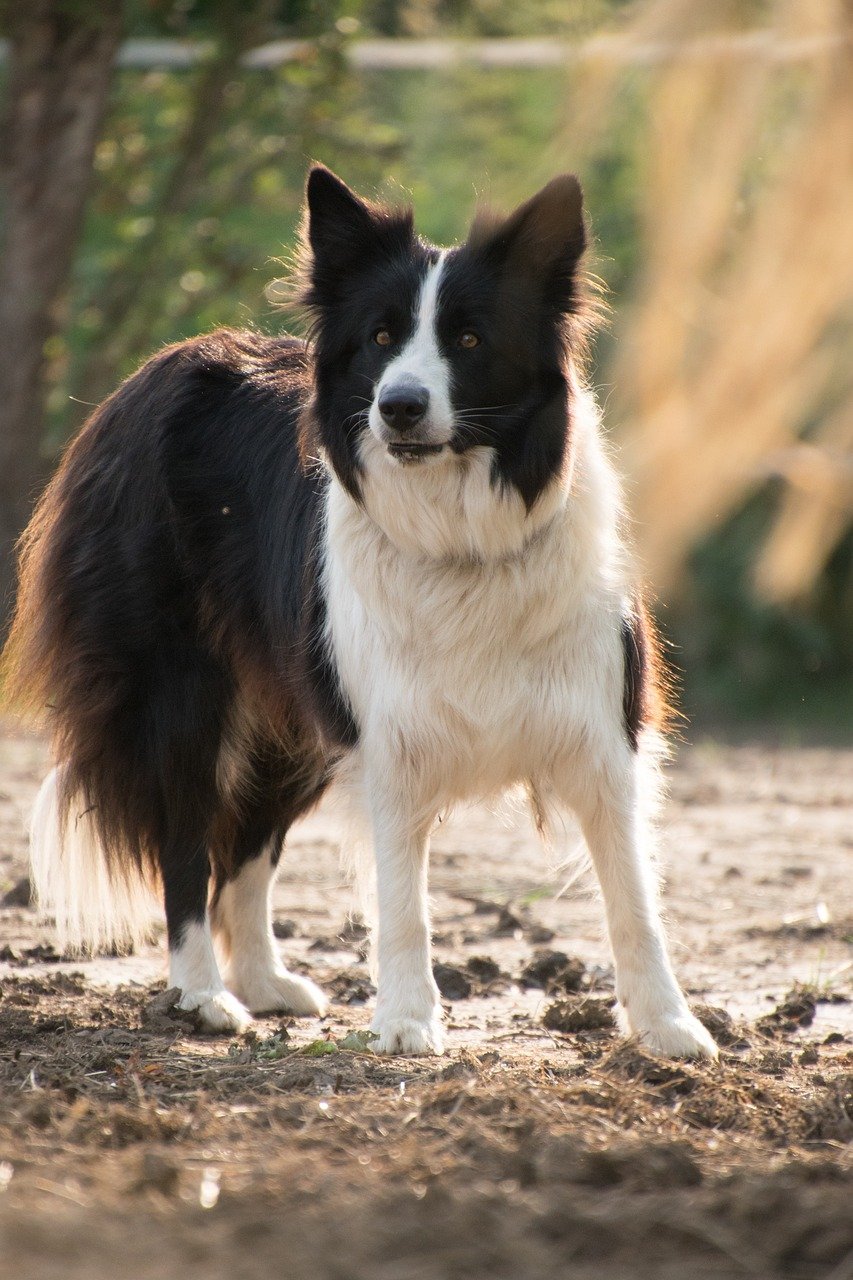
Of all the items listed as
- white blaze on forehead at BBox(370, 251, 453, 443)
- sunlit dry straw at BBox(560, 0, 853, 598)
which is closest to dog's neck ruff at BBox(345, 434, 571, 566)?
white blaze on forehead at BBox(370, 251, 453, 443)

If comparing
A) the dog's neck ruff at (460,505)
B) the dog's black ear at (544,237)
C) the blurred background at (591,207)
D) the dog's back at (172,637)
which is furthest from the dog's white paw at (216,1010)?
the dog's black ear at (544,237)

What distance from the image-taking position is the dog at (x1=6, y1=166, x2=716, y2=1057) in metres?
3.87

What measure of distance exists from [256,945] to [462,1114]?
175 centimetres

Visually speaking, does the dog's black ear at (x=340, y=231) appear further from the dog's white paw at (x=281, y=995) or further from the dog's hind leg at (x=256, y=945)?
the dog's white paw at (x=281, y=995)

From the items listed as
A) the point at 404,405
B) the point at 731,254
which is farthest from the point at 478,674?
the point at 731,254

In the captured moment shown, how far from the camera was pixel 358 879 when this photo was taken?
14.1 ft

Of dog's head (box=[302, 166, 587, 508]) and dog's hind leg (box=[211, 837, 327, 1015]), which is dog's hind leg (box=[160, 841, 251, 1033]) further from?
dog's head (box=[302, 166, 587, 508])

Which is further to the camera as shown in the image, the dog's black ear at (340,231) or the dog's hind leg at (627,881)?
the dog's black ear at (340,231)

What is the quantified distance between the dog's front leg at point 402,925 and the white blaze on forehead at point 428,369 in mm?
934

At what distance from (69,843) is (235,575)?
3.27ft

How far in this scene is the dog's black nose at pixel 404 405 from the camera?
3.71 meters

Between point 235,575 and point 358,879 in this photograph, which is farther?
point 235,575

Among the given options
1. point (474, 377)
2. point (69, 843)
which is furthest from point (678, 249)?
point (69, 843)

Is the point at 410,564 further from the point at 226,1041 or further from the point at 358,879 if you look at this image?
the point at 226,1041
